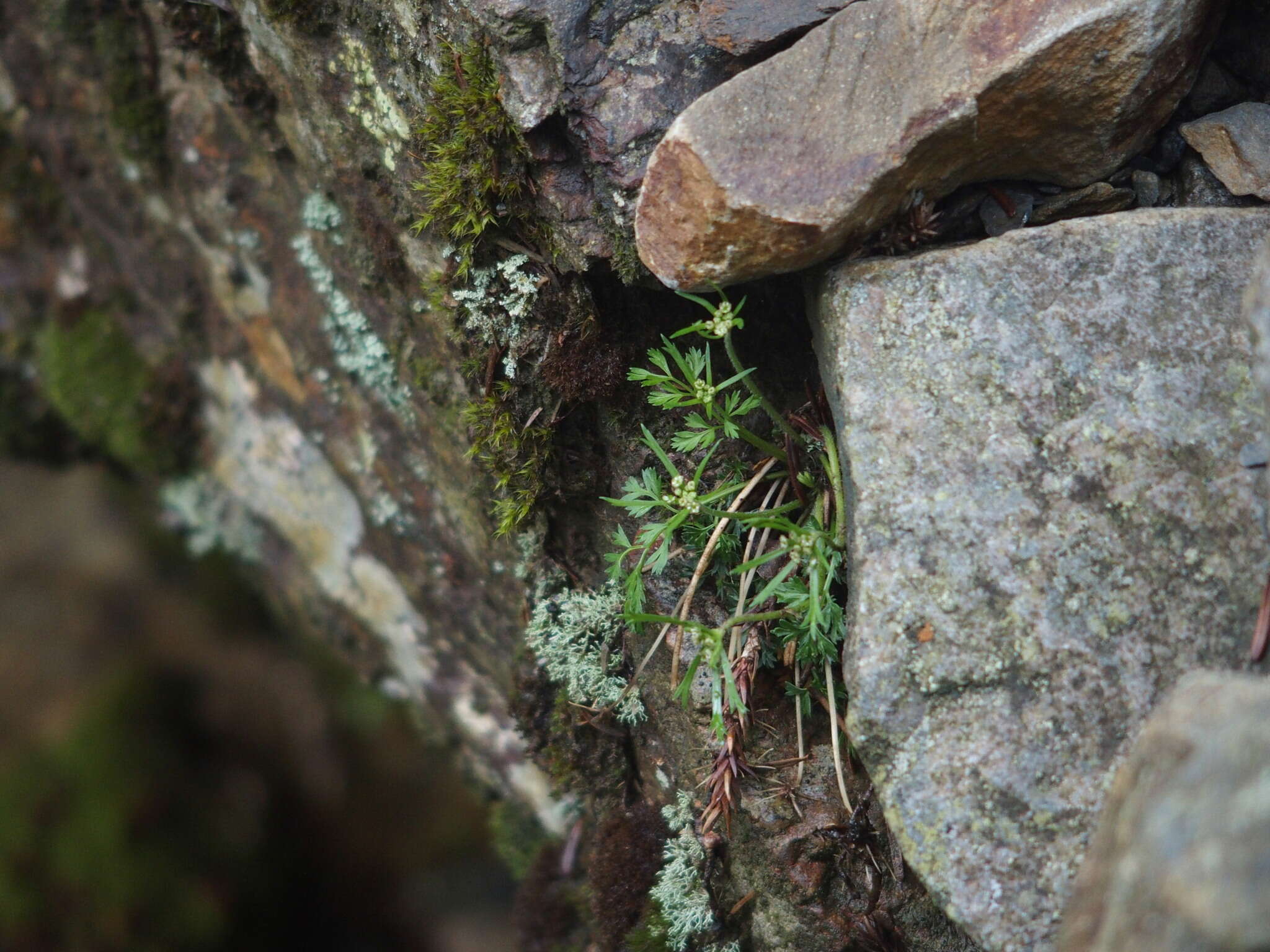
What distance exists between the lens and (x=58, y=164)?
430cm

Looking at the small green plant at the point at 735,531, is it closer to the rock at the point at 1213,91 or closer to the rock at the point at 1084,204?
the rock at the point at 1084,204

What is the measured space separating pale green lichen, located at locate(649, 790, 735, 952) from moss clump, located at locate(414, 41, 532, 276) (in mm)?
1804

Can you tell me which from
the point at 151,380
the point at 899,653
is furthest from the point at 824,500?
the point at 151,380

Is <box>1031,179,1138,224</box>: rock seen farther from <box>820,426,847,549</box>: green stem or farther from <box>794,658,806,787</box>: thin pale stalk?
<box>794,658,806,787</box>: thin pale stalk

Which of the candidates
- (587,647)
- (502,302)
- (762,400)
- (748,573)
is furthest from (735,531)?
(502,302)

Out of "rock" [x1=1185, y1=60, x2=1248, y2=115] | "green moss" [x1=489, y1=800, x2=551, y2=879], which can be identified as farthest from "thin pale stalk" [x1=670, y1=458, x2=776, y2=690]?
"green moss" [x1=489, y1=800, x2=551, y2=879]

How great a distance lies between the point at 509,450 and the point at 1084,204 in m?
1.72

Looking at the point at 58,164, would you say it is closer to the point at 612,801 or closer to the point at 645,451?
the point at 645,451

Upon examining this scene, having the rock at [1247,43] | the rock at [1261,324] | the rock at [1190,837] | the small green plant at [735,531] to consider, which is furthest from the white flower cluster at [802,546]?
the rock at [1247,43]

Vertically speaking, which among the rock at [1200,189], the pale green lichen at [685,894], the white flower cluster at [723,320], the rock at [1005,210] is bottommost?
the pale green lichen at [685,894]

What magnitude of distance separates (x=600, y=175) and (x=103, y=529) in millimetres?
4331

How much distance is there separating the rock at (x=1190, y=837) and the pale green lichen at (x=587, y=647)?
1475 mm

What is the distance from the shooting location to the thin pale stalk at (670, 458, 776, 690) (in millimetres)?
2352

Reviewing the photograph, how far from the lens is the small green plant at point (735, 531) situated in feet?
7.18
